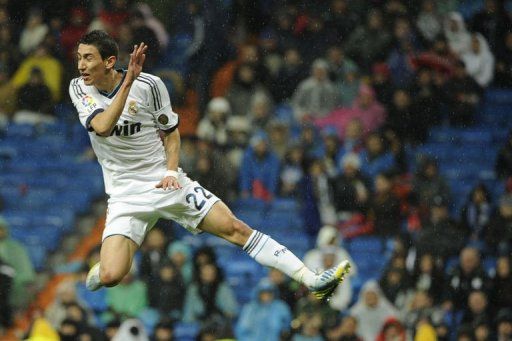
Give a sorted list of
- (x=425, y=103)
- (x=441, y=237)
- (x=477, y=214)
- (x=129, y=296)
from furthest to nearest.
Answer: (x=425, y=103), (x=477, y=214), (x=441, y=237), (x=129, y=296)

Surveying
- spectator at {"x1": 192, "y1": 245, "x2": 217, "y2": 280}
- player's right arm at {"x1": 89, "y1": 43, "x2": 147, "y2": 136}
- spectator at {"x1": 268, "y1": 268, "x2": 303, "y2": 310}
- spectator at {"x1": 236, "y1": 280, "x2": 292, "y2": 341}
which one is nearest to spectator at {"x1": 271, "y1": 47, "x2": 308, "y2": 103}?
spectator at {"x1": 192, "y1": 245, "x2": 217, "y2": 280}

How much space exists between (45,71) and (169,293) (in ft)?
14.8

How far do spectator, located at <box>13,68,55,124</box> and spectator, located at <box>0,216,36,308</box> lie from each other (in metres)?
2.76

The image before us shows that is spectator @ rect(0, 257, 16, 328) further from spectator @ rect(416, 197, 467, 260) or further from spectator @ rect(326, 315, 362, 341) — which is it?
spectator @ rect(416, 197, 467, 260)

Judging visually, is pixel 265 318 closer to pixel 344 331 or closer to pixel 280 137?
pixel 344 331

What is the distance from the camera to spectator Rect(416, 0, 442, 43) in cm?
1862

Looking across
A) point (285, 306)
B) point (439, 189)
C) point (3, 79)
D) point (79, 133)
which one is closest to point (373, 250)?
point (439, 189)

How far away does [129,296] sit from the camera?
50.3 ft

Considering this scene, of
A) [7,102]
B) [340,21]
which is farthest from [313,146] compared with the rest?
[7,102]

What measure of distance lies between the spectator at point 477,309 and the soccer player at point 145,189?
14.9 ft

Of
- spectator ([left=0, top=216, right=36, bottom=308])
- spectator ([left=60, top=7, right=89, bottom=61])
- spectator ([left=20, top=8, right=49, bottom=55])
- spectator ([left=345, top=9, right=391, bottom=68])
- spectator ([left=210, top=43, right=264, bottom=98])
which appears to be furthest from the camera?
spectator ([left=60, top=7, right=89, bottom=61])

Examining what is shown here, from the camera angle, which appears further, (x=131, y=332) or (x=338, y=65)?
(x=338, y=65)

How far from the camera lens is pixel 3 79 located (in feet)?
61.5

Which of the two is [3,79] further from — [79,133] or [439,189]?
[439,189]
